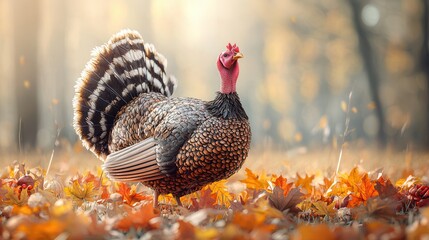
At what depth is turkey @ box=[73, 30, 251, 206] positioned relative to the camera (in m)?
4.05

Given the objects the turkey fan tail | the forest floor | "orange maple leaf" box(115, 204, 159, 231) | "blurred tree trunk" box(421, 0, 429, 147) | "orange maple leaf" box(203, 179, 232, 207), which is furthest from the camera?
"blurred tree trunk" box(421, 0, 429, 147)

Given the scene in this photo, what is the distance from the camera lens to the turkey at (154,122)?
4.05m

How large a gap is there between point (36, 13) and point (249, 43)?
Result: 20376 millimetres

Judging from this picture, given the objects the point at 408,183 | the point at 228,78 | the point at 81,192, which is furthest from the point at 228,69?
the point at 408,183

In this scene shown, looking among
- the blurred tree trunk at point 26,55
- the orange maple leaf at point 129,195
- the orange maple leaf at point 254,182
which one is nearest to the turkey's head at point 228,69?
the orange maple leaf at point 254,182

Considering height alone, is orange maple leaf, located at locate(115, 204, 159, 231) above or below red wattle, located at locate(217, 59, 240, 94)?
below

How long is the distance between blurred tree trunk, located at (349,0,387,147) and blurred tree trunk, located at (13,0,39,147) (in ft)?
31.8

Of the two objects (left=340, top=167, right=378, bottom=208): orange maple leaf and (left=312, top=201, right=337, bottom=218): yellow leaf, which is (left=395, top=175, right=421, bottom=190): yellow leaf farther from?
(left=312, top=201, right=337, bottom=218): yellow leaf

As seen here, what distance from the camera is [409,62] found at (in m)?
19.1

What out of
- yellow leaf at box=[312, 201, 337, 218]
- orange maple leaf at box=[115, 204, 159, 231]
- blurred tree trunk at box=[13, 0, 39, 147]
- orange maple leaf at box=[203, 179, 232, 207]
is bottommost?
yellow leaf at box=[312, 201, 337, 218]

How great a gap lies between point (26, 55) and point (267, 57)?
711 inches

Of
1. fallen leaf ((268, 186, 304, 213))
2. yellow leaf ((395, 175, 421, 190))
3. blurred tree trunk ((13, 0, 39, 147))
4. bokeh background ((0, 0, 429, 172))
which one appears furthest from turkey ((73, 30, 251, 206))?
blurred tree trunk ((13, 0, 39, 147))

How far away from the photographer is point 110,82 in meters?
5.05

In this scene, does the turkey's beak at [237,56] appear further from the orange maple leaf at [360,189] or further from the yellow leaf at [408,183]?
the yellow leaf at [408,183]
